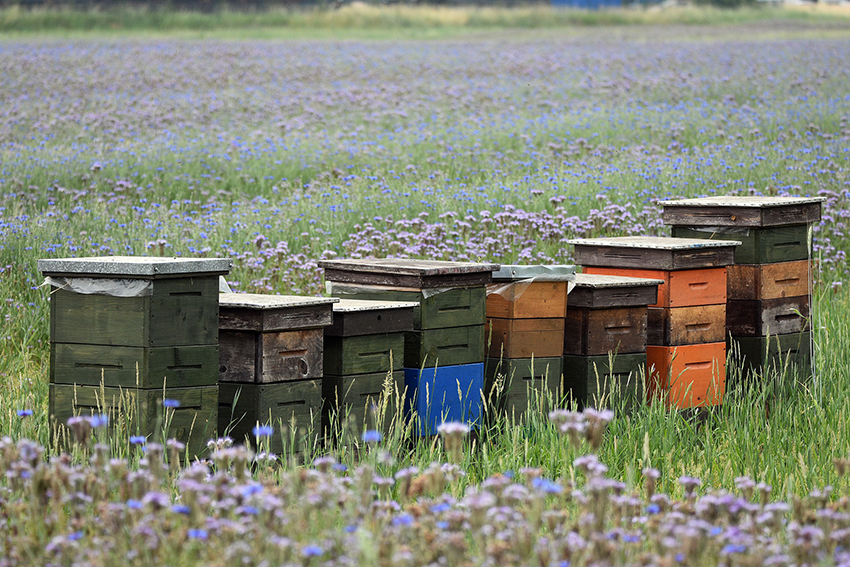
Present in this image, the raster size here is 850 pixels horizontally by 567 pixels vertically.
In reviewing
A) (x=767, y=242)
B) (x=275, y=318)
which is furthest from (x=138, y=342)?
(x=767, y=242)

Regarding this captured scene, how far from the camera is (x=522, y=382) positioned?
5129 mm

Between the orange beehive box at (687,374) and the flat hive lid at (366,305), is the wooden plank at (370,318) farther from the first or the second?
the orange beehive box at (687,374)

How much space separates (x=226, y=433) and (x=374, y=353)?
76 cm

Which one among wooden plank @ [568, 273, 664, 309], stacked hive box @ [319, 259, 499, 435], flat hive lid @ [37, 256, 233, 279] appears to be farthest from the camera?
wooden plank @ [568, 273, 664, 309]

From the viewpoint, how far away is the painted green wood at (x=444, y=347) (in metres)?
4.84

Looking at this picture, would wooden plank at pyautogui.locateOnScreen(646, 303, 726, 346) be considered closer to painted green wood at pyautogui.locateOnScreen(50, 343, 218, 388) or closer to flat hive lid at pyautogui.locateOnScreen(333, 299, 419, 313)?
flat hive lid at pyautogui.locateOnScreen(333, 299, 419, 313)

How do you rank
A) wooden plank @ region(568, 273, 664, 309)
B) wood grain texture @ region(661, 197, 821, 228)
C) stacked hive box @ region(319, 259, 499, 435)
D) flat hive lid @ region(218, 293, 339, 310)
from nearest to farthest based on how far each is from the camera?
1. flat hive lid @ region(218, 293, 339, 310)
2. stacked hive box @ region(319, 259, 499, 435)
3. wooden plank @ region(568, 273, 664, 309)
4. wood grain texture @ region(661, 197, 821, 228)

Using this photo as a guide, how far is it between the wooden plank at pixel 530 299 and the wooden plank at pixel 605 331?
16 cm

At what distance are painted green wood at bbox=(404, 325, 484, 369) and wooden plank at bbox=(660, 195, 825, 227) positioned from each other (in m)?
1.79

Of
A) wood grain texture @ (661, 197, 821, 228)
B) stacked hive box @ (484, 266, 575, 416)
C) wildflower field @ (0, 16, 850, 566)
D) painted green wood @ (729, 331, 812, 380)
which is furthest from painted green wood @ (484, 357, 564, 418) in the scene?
wood grain texture @ (661, 197, 821, 228)

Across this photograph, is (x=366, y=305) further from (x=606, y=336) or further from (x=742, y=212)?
(x=742, y=212)

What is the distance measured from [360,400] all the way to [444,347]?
507 millimetres

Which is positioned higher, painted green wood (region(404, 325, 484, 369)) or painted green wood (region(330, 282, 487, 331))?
painted green wood (region(330, 282, 487, 331))

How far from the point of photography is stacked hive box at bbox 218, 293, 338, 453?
14.2ft
